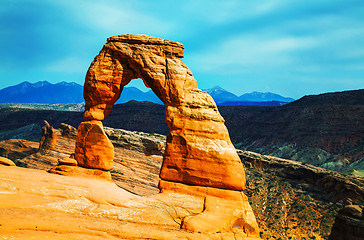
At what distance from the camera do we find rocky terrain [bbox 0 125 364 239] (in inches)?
1116

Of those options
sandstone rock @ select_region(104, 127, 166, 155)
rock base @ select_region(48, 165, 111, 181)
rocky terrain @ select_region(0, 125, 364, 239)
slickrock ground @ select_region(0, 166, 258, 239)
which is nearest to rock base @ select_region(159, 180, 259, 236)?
slickrock ground @ select_region(0, 166, 258, 239)

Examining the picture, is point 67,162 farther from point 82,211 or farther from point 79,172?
point 82,211

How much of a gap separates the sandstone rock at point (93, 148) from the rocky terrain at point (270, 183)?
36.3 ft

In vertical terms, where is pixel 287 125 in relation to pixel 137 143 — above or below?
above

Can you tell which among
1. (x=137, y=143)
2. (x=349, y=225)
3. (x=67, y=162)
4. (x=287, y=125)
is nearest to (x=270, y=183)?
(x=349, y=225)

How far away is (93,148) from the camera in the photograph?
1805 cm

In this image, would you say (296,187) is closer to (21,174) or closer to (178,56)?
(178,56)

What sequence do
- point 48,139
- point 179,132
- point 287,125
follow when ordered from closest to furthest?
point 179,132
point 48,139
point 287,125

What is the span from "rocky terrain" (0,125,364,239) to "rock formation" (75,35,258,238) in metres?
12.7

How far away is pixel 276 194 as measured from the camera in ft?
109

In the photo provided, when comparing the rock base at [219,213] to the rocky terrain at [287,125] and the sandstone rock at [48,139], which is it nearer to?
the sandstone rock at [48,139]

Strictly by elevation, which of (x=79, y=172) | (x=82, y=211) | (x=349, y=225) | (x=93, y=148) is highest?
(x=93, y=148)

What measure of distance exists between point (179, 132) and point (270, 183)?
24.0 meters

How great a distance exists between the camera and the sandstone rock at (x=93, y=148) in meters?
18.0
